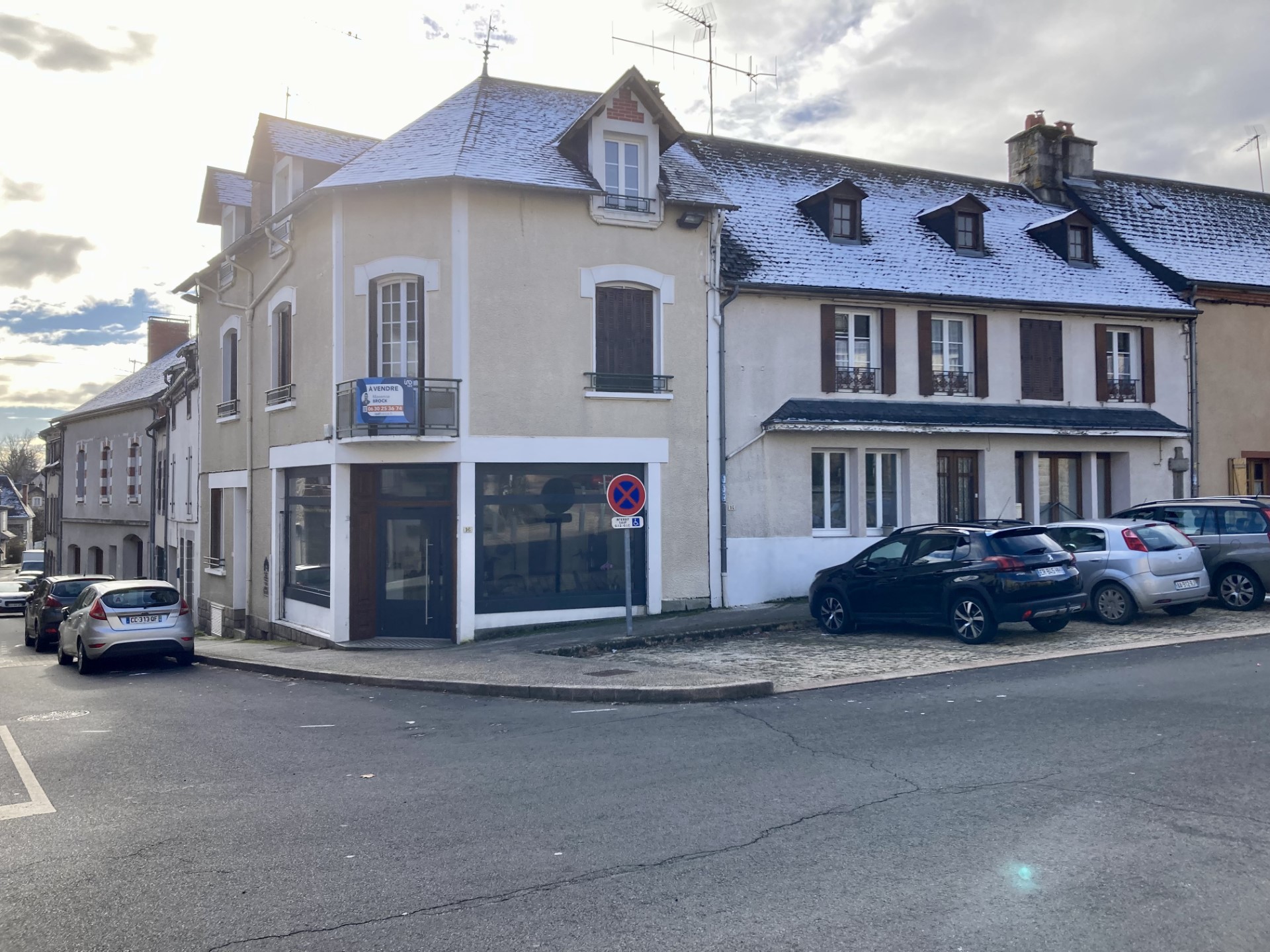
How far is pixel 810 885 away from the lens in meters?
5.13

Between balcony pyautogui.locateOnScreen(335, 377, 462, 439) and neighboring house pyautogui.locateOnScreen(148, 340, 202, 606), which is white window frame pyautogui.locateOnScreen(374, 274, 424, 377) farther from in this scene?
neighboring house pyautogui.locateOnScreen(148, 340, 202, 606)

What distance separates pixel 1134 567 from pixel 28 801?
13355 mm

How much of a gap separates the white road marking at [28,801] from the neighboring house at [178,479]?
17.4 meters

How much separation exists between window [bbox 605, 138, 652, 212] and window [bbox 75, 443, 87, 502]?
107ft

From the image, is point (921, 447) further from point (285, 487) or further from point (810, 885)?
point (810, 885)

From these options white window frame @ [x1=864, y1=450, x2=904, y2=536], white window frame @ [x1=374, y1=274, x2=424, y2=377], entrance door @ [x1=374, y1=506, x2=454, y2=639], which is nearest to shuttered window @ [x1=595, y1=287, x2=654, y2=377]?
white window frame @ [x1=374, y1=274, x2=424, y2=377]

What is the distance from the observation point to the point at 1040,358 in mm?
21750

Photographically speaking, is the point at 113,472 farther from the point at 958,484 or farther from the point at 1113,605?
the point at 1113,605

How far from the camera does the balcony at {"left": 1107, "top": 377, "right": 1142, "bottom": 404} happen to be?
73.7ft

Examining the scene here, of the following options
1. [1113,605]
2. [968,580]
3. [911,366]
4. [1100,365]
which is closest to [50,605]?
[911,366]

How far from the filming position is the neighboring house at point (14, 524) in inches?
3386

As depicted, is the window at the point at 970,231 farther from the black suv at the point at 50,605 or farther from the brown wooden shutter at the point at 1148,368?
the black suv at the point at 50,605

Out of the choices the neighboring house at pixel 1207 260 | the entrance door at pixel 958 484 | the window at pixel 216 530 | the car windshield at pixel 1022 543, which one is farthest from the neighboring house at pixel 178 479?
the neighboring house at pixel 1207 260

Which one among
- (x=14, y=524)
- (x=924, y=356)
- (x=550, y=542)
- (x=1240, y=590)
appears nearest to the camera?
(x=1240, y=590)
